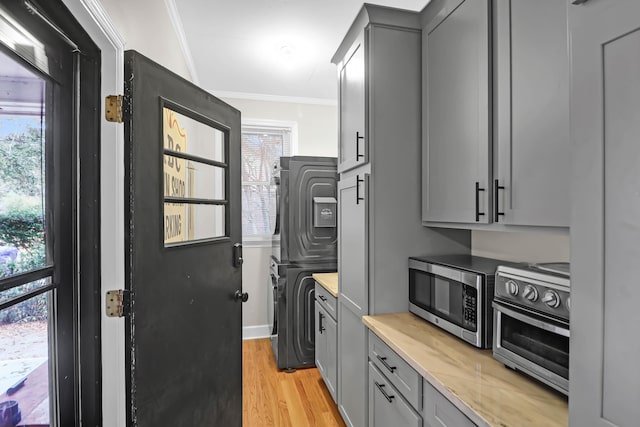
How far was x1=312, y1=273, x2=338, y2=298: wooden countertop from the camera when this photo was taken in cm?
239

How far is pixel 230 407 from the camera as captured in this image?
1.88m

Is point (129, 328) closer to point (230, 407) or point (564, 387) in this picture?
point (230, 407)

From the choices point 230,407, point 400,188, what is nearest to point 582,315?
point 400,188

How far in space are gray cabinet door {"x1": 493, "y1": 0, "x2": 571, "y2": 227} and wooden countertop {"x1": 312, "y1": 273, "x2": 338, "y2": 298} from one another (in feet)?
4.54

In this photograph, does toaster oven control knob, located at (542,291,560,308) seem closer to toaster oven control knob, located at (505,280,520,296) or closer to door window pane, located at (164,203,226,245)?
toaster oven control knob, located at (505,280,520,296)

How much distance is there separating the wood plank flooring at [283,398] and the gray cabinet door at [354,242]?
920 millimetres

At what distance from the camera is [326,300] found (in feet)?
8.52

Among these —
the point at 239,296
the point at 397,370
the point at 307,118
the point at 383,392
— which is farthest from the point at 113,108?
the point at 307,118

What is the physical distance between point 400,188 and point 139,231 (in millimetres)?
1249

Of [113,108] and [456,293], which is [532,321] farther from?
[113,108]

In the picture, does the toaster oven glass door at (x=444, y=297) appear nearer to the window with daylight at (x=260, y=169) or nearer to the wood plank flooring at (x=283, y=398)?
the wood plank flooring at (x=283, y=398)

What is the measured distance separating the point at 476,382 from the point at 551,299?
1.18 feet

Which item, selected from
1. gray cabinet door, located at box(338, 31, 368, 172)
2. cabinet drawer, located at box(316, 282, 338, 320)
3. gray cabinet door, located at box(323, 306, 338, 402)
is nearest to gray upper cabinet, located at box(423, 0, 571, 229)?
gray cabinet door, located at box(338, 31, 368, 172)

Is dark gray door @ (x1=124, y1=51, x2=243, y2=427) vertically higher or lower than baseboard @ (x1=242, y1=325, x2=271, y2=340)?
higher
